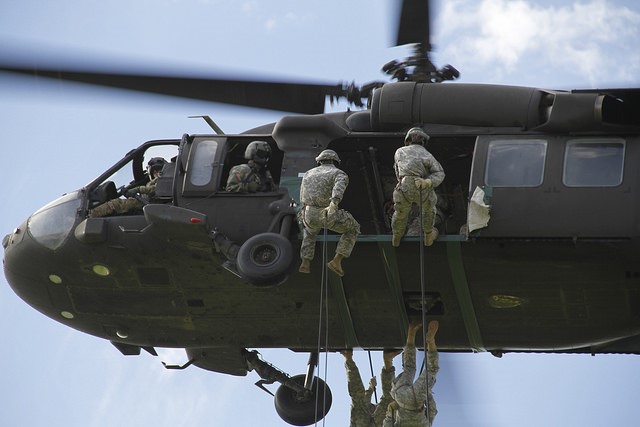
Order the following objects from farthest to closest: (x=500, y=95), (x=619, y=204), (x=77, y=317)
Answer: (x=77, y=317) → (x=500, y=95) → (x=619, y=204)

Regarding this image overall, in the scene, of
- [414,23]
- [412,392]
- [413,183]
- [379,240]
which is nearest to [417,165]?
[413,183]

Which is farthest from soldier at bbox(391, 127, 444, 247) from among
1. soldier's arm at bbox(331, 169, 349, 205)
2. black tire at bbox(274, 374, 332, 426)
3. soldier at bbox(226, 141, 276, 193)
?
black tire at bbox(274, 374, 332, 426)

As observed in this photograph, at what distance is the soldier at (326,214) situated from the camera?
15.0 m

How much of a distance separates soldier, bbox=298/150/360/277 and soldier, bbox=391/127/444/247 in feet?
1.63

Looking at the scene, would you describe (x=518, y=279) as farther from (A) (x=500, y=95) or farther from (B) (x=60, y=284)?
(B) (x=60, y=284)

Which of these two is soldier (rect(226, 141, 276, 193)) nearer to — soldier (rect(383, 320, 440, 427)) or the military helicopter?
the military helicopter

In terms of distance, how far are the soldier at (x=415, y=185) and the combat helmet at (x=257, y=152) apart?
1786mm

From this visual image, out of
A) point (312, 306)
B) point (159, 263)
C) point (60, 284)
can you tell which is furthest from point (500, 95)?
point (60, 284)

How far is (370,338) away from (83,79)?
4392 mm

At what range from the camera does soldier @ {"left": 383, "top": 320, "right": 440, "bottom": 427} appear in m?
15.3

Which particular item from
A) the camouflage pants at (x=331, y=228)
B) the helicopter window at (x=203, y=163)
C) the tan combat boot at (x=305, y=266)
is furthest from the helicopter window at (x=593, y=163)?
the helicopter window at (x=203, y=163)

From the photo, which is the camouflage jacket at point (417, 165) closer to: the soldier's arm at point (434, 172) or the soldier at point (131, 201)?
Answer: the soldier's arm at point (434, 172)

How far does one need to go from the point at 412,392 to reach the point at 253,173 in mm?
2997

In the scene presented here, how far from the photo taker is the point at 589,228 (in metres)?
14.8
